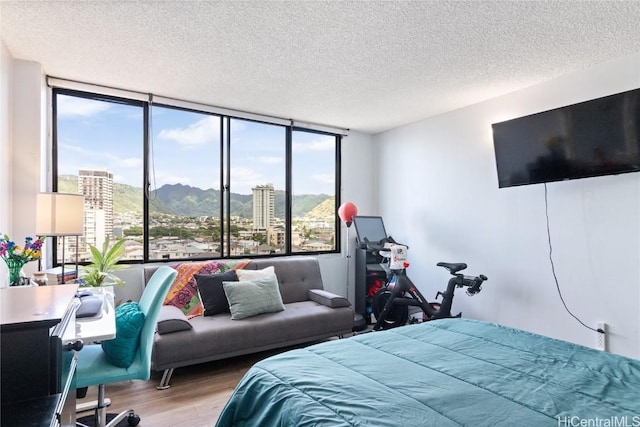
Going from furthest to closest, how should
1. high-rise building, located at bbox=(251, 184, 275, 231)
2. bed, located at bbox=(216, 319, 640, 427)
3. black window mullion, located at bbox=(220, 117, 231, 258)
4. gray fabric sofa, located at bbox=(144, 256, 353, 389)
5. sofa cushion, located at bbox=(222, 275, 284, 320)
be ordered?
high-rise building, located at bbox=(251, 184, 275, 231), black window mullion, located at bbox=(220, 117, 231, 258), sofa cushion, located at bbox=(222, 275, 284, 320), gray fabric sofa, located at bbox=(144, 256, 353, 389), bed, located at bbox=(216, 319, 640, 427)

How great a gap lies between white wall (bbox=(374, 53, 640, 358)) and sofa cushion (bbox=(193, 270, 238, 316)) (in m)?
2.38

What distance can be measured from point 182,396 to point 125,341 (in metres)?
0.85

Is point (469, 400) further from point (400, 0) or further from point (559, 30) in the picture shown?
point (559, 30)

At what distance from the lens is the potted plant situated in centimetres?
281

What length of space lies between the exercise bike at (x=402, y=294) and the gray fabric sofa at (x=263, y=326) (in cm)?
52

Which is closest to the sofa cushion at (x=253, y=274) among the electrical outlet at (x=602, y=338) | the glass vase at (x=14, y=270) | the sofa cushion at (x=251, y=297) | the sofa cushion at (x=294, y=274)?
the sofa cushion at (x=251, y=297)

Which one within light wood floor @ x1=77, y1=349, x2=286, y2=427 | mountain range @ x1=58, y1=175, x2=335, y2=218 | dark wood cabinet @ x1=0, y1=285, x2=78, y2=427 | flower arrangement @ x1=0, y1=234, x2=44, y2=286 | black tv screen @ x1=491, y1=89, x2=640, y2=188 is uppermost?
black tv screen @ x1=491, y1=89, x2=640, y2=188

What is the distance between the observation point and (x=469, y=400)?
125 centimetres

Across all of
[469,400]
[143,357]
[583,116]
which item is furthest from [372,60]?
[143,357]

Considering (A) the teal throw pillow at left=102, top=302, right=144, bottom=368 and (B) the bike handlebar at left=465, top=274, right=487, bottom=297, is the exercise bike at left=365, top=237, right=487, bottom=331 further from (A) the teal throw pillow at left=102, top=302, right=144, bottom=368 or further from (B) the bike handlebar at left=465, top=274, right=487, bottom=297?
(A) the teal throw pillow at left=102, top=302, right=144, bottom=368

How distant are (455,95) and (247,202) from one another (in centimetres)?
256

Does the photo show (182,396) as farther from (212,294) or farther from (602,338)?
(602,338)

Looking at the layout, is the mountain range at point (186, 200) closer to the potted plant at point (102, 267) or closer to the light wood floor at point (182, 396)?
the potted plant at point (102, 267)

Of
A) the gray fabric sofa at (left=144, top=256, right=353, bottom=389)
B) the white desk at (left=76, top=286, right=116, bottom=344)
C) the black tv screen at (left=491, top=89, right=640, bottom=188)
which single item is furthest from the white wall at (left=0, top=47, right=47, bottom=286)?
the black tv screen at (left=491, top=89, right=640, bottom=188)
